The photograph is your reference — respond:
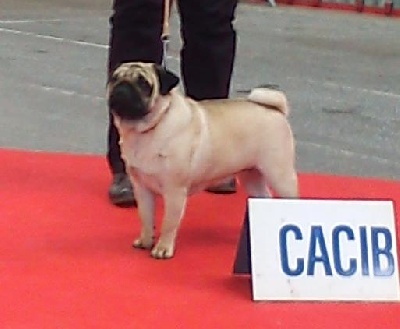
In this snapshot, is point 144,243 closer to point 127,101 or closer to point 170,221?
point 170,221

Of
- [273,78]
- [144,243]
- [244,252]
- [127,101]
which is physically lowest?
[273,78]

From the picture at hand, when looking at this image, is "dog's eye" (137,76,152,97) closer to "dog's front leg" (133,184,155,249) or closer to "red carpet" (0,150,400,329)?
"dog's front leg" (133,184,155,249)

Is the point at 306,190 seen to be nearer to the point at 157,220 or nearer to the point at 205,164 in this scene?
the point at 157,220

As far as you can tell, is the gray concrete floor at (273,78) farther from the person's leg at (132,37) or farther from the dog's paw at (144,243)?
the dog's paw at (144,243)

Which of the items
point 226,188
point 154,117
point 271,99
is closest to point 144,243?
point 154,117

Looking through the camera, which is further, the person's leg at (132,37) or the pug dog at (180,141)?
the person's leg at (132,37)

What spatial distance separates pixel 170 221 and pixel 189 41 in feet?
2.25

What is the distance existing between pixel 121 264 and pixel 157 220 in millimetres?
365

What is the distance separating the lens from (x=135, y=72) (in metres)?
2.07

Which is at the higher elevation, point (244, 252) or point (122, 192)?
point (244, 252)

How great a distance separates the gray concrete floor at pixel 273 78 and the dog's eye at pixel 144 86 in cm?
147

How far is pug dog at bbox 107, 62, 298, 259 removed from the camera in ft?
6.82

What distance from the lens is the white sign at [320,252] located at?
191 centimetres

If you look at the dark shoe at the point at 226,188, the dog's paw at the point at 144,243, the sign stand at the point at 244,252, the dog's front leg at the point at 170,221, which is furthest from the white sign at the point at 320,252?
the dark shoe at the point at 226,188
